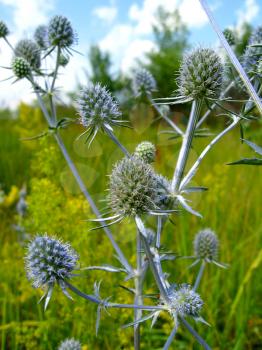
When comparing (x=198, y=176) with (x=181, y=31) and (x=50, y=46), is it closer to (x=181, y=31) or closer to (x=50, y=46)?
(x=50, y=46)

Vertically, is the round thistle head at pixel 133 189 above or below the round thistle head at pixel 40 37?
below

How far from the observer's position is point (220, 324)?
97.4 inches

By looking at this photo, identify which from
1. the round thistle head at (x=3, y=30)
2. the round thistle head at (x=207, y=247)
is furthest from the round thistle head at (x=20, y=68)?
the round thistle head at (x=207, y=247)

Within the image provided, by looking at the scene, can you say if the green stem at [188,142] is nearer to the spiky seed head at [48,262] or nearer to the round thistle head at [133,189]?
the round thistle head at [133,189]

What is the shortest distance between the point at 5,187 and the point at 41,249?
3.00m

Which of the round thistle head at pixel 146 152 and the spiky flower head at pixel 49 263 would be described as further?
the round thistle head at pixel 146 152

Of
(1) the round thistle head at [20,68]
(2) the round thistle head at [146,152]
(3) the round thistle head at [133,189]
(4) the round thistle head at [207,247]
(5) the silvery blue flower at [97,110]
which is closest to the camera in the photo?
(3) the round thistle head at [133,189]

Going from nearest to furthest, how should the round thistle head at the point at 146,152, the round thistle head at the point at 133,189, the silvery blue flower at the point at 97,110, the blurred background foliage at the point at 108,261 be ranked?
the round thistle head at the point at 133,189, the silvery blue flower at the point at 97,110, the round thistle head at the point at 146,152, the blurred background foliage at the point at 108,261

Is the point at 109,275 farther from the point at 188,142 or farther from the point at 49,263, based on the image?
the point at 188,142

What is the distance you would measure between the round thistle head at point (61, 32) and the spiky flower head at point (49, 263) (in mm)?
958

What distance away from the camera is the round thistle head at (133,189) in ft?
3.76

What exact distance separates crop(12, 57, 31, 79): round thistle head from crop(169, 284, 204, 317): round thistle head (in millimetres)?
1096

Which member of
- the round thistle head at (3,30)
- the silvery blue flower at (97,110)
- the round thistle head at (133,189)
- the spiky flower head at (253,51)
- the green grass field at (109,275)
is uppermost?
the round thistle head at (3,30)

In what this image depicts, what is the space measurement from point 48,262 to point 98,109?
1.64 feet
